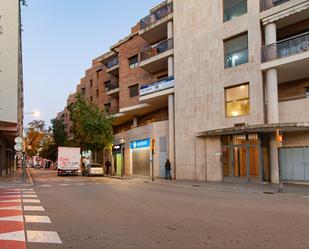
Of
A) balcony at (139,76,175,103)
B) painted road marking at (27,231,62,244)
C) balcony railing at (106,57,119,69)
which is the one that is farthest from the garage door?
balcony railing at (106,57,119,69)

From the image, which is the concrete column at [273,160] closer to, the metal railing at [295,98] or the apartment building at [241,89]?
the apartment building at [241,89]

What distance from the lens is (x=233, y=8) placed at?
2600 centimetres

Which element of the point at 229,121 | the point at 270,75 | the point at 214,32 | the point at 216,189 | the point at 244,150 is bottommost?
the point at 216,189

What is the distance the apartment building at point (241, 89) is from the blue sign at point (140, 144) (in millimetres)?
6056

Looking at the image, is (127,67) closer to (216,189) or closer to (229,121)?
(229,121)

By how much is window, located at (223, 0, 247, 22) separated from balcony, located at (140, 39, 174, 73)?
6.04 metres

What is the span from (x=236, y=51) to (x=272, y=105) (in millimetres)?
5248

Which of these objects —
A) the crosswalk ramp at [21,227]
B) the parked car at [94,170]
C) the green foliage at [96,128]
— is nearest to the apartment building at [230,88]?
the green foliage at [96,128]

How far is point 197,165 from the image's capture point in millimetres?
27484

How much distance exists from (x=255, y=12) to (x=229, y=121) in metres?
7.72

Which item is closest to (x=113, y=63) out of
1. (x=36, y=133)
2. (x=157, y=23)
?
(x=157, y=23)

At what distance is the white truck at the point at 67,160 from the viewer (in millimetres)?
40862

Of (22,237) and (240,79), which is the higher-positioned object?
(240,79)

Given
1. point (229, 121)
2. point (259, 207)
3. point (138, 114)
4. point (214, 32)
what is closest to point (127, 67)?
point (138, 114)
